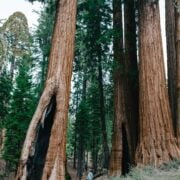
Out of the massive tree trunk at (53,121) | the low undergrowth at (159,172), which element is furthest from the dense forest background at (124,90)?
the low undergrowth at (159,172)

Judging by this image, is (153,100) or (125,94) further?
(125,94)

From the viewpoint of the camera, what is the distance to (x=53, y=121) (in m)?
8.14

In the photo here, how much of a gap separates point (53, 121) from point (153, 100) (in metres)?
3.32

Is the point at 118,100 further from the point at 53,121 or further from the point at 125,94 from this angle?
the point at 53,121

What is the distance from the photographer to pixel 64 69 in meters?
8.59

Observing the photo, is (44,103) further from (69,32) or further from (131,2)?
(131,2)

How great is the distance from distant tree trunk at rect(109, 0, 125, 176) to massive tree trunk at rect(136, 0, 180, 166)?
138cm

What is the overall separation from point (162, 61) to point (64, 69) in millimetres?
3425

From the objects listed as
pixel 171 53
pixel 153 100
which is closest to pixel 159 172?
pixel 153 100

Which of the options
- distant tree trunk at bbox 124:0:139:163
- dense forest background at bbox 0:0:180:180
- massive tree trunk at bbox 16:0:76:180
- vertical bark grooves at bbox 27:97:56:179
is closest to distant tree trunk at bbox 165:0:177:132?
dense forest background at bbox 0:0:180:180

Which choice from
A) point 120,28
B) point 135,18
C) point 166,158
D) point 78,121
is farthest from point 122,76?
point 78,121

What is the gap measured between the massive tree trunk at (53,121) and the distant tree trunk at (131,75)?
3984 millimetres

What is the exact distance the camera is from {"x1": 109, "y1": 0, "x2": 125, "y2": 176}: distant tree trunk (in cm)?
1156

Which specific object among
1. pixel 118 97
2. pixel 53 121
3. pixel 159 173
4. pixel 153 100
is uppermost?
pixel 118 97
